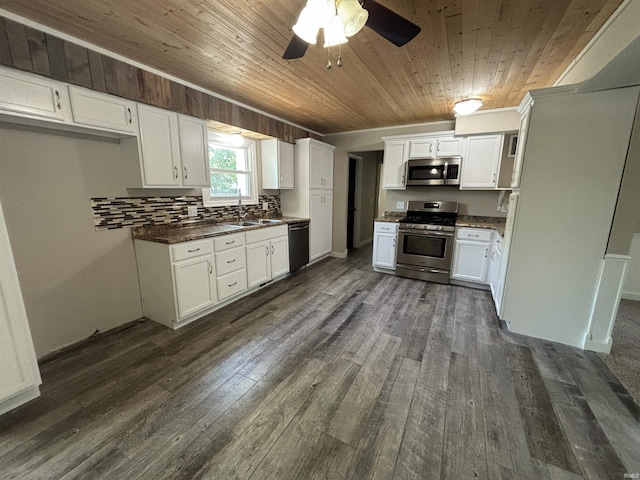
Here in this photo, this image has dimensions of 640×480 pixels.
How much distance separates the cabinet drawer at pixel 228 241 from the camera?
286cm

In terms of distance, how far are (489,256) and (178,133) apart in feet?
13.7

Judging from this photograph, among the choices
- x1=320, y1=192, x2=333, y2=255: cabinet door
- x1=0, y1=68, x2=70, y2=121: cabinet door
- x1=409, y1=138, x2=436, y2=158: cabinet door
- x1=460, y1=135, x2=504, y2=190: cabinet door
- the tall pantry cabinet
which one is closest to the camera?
x1=0, y1=68, x2=70, y2=121: cabinet door

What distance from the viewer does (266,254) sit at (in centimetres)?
361

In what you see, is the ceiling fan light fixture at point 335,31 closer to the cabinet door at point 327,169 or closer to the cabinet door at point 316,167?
the cabinet door at point 316,167

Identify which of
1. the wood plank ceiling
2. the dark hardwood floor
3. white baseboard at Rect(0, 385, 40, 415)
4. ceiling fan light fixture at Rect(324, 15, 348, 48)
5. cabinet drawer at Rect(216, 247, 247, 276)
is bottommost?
the dark hardwood floor

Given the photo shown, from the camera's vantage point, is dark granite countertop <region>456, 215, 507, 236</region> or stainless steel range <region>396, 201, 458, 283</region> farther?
stainless steel range <region>396, 201, 458, 283</region>

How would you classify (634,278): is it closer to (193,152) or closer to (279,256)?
(279,256)

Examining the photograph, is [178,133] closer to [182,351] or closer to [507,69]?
[182,351]

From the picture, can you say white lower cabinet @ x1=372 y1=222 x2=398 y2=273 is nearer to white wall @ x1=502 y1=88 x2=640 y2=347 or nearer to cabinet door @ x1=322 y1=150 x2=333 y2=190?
cabinet door @ x1=322 y1=150 x2=333 y2=190

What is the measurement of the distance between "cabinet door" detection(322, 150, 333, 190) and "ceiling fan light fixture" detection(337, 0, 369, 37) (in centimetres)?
348

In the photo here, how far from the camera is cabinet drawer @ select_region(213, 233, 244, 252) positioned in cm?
286

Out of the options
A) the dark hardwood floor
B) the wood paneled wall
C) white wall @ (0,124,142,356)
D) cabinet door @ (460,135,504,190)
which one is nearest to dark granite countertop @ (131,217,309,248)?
white wall @ (0,124,142,356)

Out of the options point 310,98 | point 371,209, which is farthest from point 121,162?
point 371,209

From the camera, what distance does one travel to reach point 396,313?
2.94m
